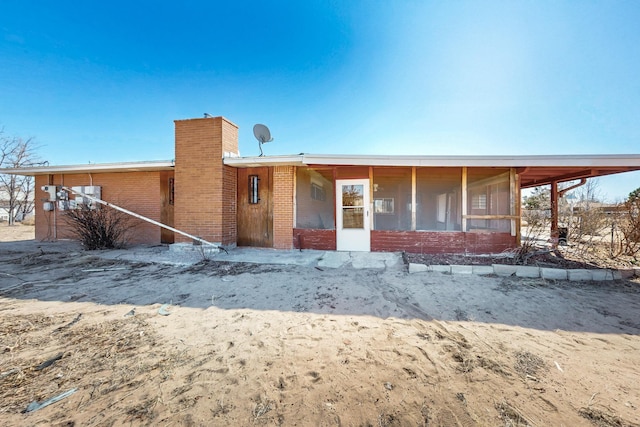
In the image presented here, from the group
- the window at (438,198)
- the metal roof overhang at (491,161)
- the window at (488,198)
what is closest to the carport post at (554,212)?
the metal roof overhang at (491,161)

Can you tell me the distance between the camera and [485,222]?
6.94 meters

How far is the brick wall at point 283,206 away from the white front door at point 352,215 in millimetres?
1536

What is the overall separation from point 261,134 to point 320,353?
7.38 m

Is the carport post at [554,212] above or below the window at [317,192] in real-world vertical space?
below

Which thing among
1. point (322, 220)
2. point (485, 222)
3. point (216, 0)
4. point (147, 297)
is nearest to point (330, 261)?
point (322, 220)

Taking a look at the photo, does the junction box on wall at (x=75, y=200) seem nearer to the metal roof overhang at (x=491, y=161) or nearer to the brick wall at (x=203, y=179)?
the brick wall at (x=203, y=179)

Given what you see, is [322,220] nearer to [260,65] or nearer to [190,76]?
[260,65]

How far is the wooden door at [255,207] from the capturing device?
7.71 metres

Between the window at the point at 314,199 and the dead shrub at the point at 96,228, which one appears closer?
the dead shrub at the point at 96,228

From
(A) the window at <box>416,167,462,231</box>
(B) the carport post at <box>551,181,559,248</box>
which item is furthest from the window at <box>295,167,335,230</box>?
(B) the carport post at <box>551,181,559,248</box>

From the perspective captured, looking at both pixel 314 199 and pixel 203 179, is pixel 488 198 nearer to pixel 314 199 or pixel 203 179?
pixel 314 199

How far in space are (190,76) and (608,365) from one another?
13.2 m

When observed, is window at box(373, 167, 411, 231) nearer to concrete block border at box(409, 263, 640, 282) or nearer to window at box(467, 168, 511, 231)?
window at box(467, 168, 511, 231)

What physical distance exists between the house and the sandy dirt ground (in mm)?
2624
